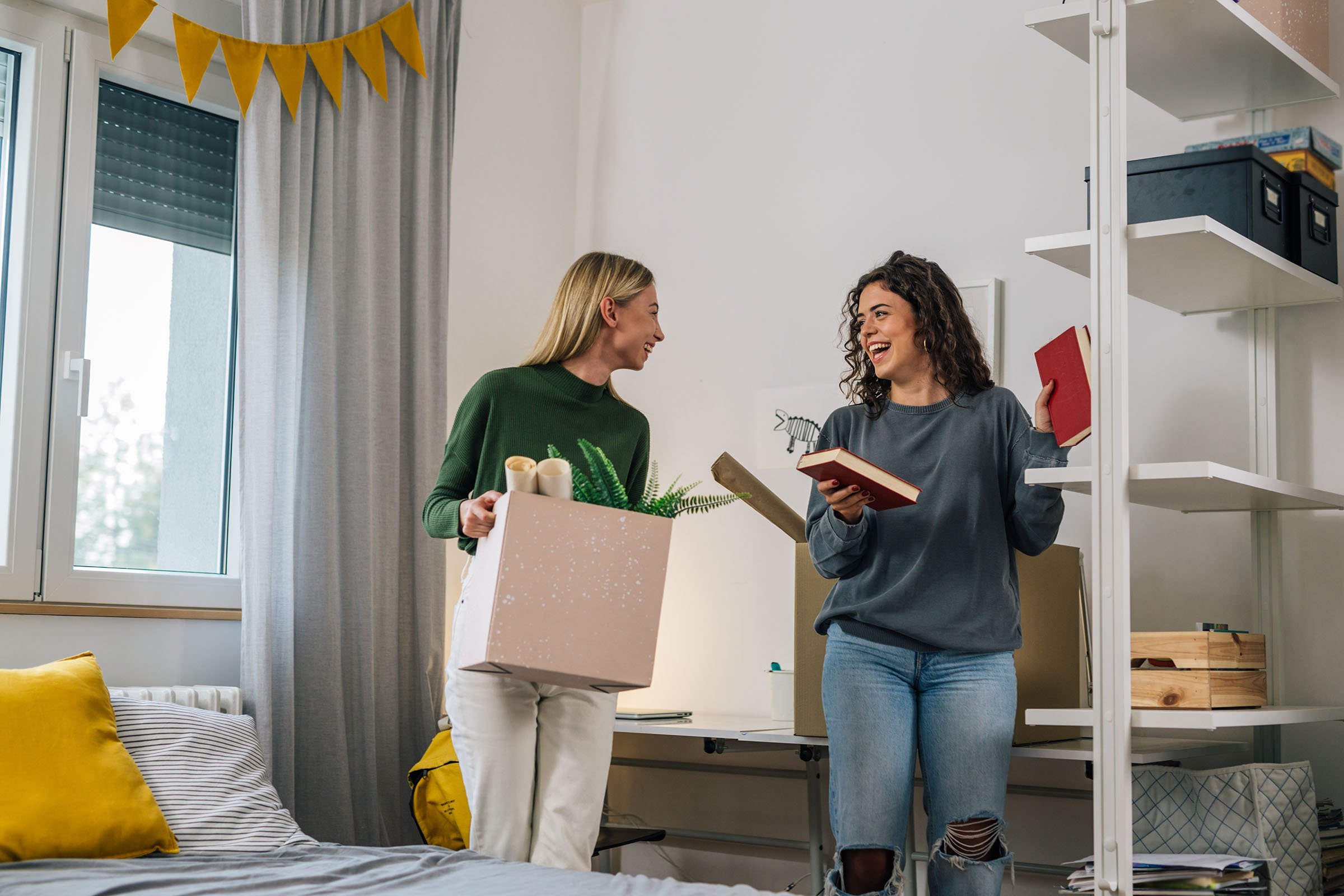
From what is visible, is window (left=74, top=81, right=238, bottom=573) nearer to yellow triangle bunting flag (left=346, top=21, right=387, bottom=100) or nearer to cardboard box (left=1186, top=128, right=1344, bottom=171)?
yellow triangle bunting flag (left=346, top=21, right=387, bottom=100)

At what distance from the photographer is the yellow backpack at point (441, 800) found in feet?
8.05

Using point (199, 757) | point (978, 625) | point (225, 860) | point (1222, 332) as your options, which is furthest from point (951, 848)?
point (1222, 332)

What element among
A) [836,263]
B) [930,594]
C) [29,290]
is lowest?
[930,594]

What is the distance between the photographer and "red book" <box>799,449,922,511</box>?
1731mm

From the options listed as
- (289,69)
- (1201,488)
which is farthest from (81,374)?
(1201,488)

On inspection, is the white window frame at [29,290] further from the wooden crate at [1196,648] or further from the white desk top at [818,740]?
the wooden crate at [1196,648]

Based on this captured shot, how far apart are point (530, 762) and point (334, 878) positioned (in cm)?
33

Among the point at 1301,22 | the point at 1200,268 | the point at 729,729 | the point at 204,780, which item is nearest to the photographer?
the point at 204,780

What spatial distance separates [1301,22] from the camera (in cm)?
233

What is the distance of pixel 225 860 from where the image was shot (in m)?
1.79

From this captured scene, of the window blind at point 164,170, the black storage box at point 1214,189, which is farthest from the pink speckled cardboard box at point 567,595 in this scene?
the window blind at point 164,170

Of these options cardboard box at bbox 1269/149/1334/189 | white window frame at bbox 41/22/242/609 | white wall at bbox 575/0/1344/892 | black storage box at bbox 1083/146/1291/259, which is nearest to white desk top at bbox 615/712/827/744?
white wall at bbox 575/0/1344/892

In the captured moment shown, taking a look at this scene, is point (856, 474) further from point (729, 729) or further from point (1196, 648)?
point (729, 729)

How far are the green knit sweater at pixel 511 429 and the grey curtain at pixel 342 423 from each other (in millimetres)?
720
